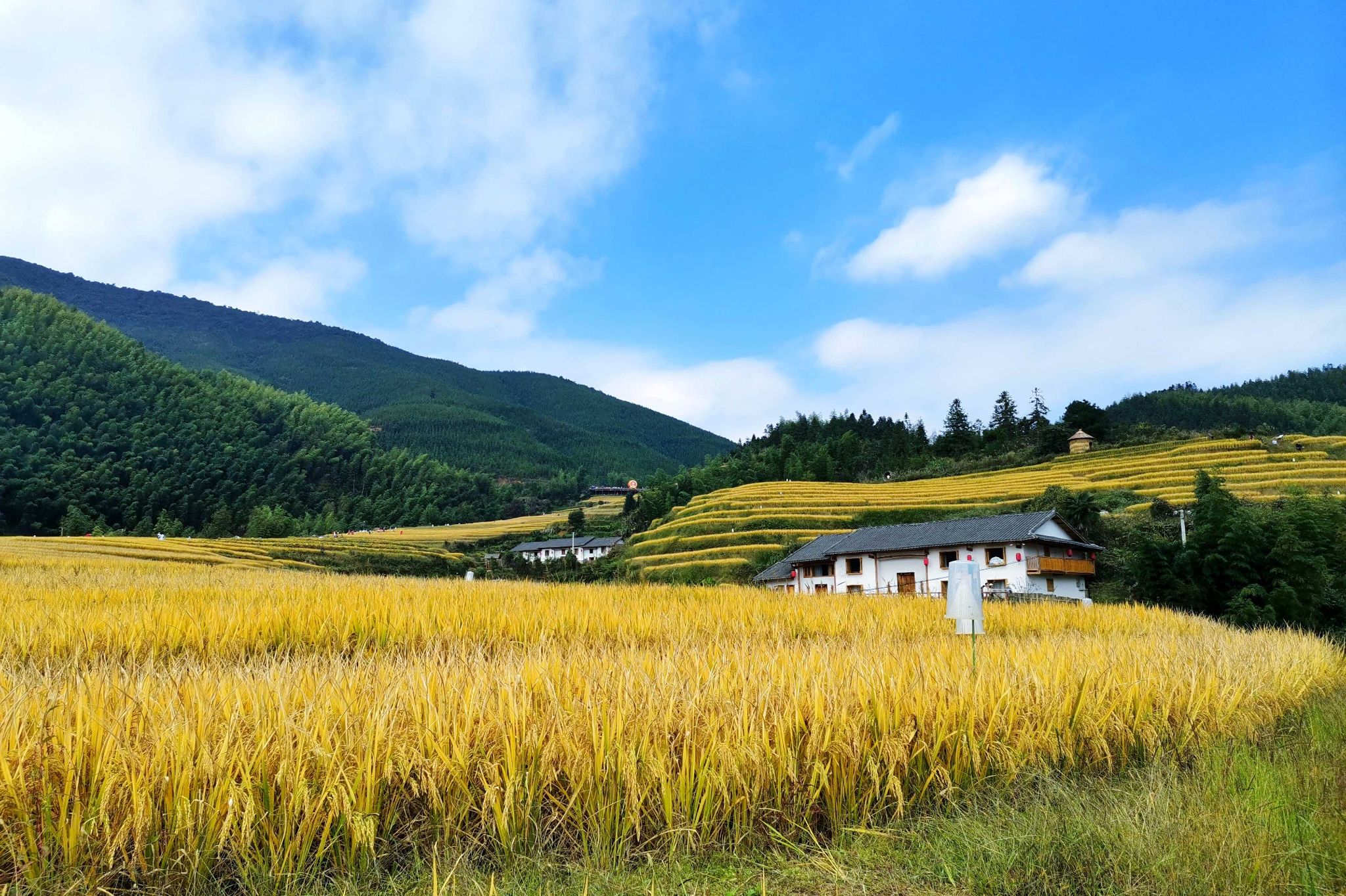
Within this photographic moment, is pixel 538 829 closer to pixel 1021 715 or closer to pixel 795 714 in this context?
pixel 795 714

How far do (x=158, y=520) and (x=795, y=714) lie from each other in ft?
342

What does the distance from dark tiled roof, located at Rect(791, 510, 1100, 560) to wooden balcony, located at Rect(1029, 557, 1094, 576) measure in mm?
894

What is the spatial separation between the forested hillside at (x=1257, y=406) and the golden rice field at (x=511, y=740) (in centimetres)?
10531

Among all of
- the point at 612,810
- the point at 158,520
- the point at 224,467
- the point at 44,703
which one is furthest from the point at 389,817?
the point at 224,467

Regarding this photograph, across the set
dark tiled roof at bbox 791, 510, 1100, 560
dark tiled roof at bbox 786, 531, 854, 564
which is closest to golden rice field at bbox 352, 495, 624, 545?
dark tiled roof at bbox 786, 531, 854, 564

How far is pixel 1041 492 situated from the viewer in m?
49.3

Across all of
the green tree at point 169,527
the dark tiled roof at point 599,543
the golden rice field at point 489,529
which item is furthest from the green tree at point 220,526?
the dark tiled roof at point 599,543

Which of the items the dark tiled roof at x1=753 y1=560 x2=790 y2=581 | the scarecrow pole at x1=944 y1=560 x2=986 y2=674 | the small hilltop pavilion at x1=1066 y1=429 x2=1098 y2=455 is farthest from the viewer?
the small hilltop pavilion at x1=1066 y1=429 x2=1098 y2=455

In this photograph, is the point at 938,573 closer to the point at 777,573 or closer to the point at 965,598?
the point at 777,573

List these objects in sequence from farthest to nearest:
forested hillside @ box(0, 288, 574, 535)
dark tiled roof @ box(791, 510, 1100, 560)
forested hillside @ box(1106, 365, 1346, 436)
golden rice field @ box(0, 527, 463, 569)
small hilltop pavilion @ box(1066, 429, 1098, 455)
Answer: forested hillside @ box(1106, 365, 1346, 436), forested hillside @ box(0, 288, 574, 535), small hilltop pavilion @ box(1066, 429, 1098, 455), dark tiled roof @ box(791, 510, 1100, 560), golden rice field @ box(0, 527, 463, 569)

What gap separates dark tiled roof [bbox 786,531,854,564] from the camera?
39.7 m

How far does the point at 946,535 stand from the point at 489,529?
76693 mm

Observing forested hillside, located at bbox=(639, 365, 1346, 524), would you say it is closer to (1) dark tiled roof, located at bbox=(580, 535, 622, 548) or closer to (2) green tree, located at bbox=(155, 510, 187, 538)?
(1) dark tiled roof, located at bbox=(580, 535, 622, 548)

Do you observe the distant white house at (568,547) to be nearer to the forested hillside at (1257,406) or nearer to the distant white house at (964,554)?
the distant white house at (964,554)
